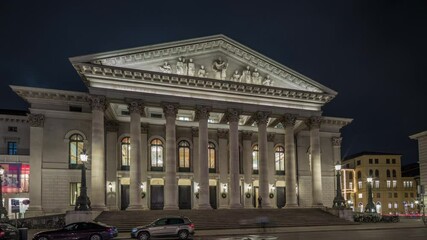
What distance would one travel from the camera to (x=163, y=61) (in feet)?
156

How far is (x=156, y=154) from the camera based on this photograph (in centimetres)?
5459

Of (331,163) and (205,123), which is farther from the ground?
(205,123)

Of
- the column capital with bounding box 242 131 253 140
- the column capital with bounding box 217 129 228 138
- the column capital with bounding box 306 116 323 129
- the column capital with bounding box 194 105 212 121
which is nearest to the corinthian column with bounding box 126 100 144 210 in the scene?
the column capital with bounding box 194 105 212 121

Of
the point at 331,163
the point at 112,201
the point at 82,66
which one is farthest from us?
the point at 331,163

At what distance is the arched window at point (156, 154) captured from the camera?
5431 centimetres

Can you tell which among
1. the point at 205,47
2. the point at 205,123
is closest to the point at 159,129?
the point at 205,123

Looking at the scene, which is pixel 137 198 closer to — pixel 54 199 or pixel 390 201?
pixel 54 199

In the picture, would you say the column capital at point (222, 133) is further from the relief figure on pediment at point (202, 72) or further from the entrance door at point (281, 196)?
the entrance door at point (281, 196)

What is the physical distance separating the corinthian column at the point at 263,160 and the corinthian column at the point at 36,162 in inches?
898

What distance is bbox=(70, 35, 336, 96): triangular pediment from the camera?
4578 centimetres

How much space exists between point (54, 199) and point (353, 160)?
91635 millimetres

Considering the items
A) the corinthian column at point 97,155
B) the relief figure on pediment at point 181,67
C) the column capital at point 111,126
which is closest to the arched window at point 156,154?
the column capital at point 111,126

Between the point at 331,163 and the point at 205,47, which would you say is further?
the point at 331,163

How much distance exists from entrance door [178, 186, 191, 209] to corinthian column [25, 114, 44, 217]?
15.7 meters
